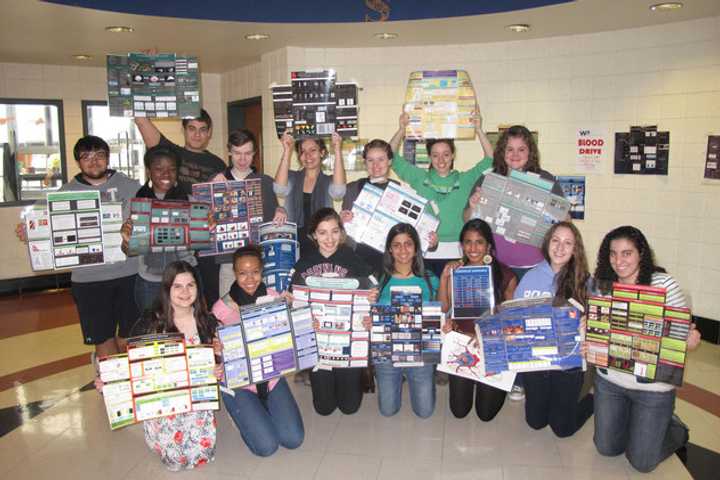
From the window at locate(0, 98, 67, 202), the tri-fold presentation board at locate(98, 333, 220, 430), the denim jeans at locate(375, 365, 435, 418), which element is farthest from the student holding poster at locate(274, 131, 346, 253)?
the window at locate(0, 98, 67, 202)

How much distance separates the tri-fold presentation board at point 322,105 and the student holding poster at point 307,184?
0.06m

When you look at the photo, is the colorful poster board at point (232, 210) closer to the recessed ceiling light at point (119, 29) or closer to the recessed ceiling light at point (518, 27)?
the recessed ceiling light at point (119, 29)

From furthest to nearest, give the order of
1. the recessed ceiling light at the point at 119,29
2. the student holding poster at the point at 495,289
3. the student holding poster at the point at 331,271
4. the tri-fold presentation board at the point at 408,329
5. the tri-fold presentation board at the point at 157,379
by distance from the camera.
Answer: the recessed ceiling light at the point at 119,29, the student holding poster at the point at 331,271, the student holding poster at the point at 495,289, the tri-fold presentation board at the point at 408,329, the tri-fold presentation board at the point at 157,379

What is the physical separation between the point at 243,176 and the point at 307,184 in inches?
17.6

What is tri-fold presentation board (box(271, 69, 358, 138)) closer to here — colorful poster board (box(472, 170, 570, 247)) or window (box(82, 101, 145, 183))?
colorful poster board (box(472, 170, 570, 247))

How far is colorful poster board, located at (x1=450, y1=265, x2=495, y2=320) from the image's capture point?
132 inches

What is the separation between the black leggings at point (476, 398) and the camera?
137 inches

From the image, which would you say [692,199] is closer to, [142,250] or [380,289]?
[380,289]

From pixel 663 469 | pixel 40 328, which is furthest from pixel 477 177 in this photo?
pixel 40 328

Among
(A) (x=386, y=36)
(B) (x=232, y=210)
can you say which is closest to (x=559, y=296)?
(B) (x=232, y=210)

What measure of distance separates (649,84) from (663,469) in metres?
3.72

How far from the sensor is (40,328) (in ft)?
A: 19.1

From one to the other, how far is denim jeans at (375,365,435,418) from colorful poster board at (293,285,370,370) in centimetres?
27

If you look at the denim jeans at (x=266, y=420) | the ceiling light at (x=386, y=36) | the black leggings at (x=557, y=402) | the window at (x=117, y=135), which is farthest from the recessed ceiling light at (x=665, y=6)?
the window at (x=117, y=135)
